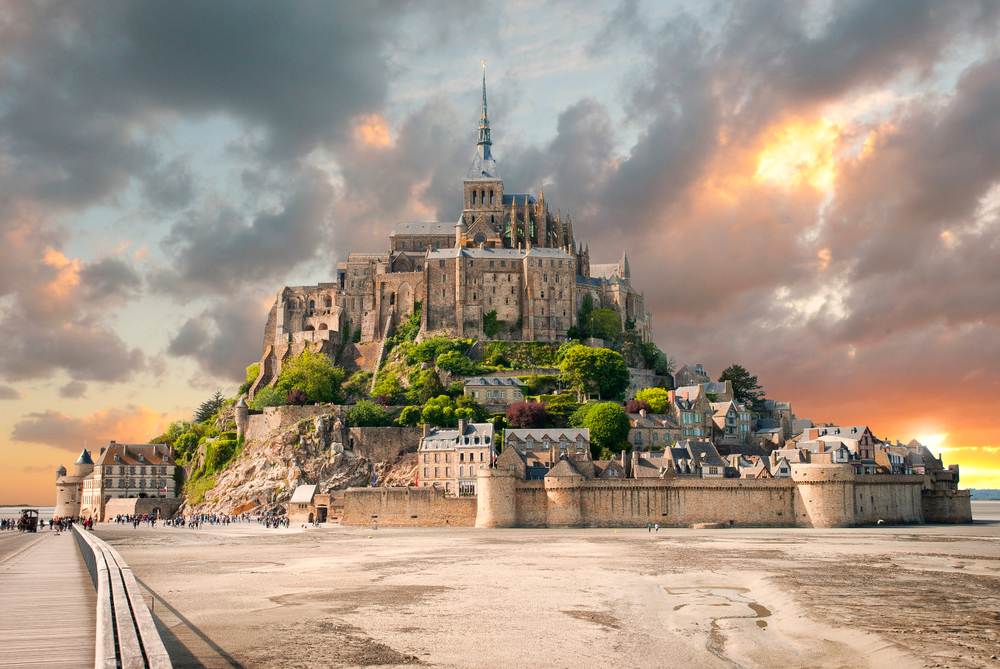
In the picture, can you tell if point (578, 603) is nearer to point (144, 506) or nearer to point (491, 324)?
point (144, 506)

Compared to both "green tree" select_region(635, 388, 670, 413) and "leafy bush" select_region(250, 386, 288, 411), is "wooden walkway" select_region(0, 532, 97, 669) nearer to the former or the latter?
"leafy bush" select_region(250, 386, 288, 411)

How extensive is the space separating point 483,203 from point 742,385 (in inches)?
1360

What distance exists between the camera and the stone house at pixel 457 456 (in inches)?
2429

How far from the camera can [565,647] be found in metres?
18.6

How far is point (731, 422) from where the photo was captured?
75.7 m

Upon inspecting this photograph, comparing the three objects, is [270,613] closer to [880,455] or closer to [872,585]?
[872,585]

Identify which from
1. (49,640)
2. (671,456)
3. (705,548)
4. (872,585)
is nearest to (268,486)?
(671,456)

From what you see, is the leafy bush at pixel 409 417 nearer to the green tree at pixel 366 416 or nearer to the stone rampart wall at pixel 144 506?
the green tree at pixel 366 416

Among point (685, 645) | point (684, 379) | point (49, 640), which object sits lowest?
point (685, 645)

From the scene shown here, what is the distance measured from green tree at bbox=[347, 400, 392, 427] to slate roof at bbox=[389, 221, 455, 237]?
3231 cm

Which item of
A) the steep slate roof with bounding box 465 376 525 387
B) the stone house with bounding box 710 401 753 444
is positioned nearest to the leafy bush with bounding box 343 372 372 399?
the steep slate roof with bounding box 465 376 525 387

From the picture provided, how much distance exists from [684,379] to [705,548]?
47.4m

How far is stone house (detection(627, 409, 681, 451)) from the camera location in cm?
6769

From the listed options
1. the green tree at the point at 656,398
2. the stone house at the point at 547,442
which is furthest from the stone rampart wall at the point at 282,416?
the green tree at the point at 656,398
